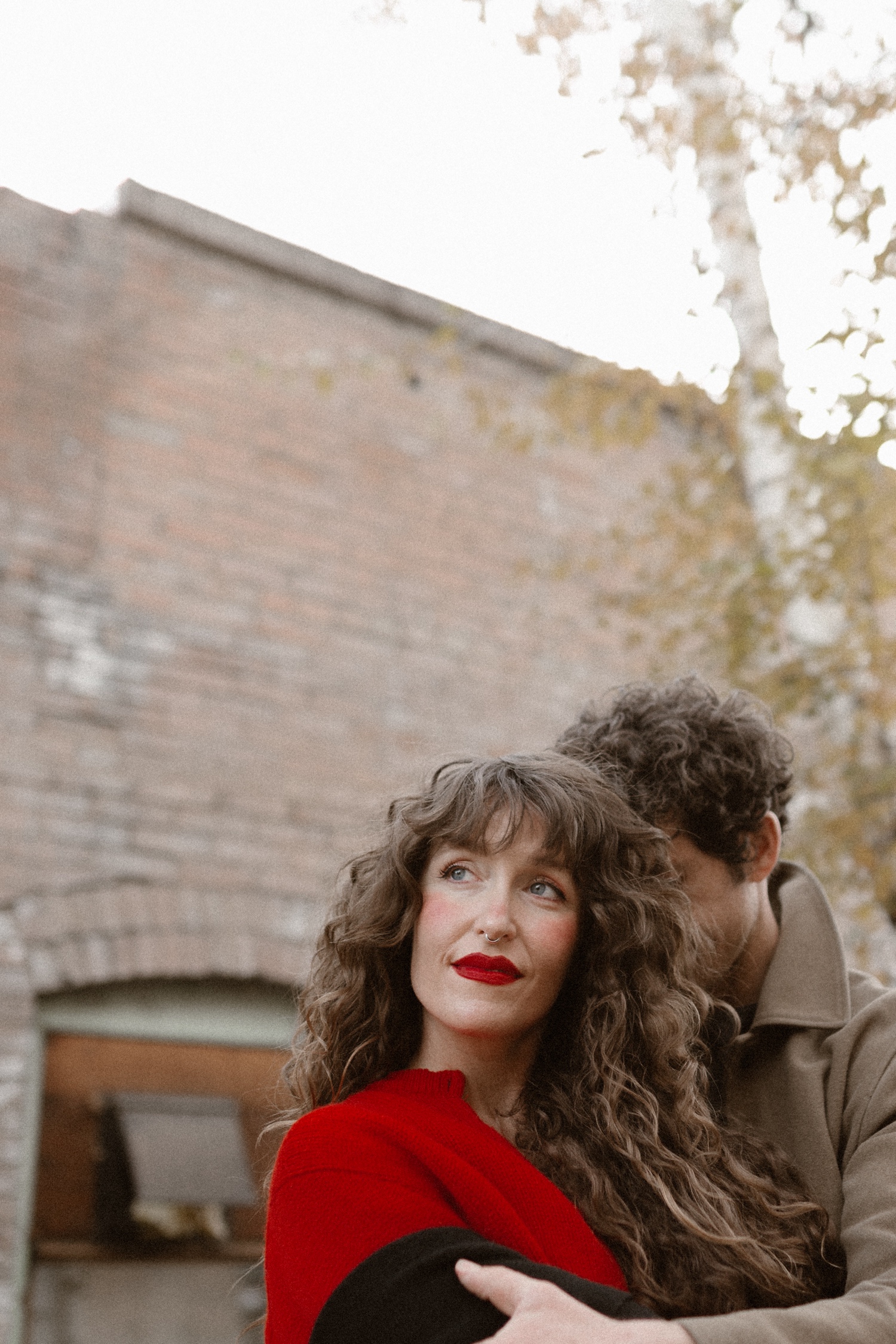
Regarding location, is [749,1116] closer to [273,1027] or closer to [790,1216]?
[790,1216]

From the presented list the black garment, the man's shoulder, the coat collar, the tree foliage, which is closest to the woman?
the black garment

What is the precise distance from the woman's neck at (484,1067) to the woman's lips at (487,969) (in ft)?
0.31

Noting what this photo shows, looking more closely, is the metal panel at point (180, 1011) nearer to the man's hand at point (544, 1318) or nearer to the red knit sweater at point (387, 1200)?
the red knit sweater at point (387, 1200)

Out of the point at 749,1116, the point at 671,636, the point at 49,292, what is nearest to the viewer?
the point at 749,1116

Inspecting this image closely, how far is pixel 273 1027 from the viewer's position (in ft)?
15.6

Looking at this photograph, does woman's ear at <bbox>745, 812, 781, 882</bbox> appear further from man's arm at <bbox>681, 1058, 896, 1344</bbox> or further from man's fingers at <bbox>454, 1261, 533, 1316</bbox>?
man's fingers at <bbox>454, 1261, 533, 1316</bbox>

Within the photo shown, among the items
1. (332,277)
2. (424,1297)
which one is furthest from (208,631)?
(424,1297)

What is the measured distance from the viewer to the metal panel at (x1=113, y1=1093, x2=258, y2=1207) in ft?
13.9

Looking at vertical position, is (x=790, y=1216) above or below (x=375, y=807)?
below

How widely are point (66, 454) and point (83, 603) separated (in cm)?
56

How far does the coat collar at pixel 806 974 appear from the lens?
2014mm

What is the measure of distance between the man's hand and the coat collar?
716mm

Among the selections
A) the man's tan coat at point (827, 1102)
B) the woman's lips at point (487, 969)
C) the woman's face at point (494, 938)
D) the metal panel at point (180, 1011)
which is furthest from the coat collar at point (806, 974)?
the metal panel at point (180, 1011)

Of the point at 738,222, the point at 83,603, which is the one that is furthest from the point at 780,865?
the point at 83,603
